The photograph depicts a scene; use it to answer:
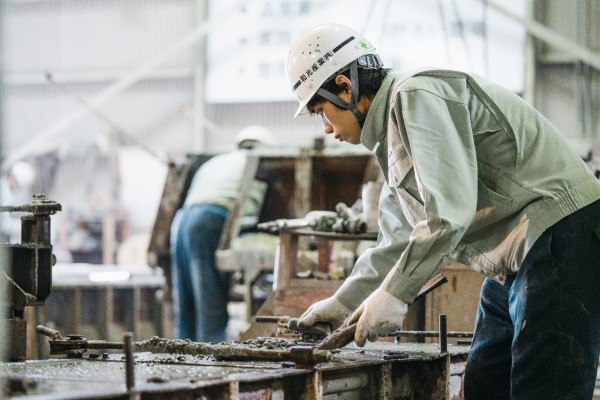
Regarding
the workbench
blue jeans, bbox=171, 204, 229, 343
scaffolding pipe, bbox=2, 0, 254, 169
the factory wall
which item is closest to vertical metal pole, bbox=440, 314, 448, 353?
the workbench

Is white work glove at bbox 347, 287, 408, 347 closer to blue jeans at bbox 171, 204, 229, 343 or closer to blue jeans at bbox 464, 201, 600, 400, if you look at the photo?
blue jeans at bbox 464, 201, 600, 400

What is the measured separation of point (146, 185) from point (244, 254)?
9331 millimetres

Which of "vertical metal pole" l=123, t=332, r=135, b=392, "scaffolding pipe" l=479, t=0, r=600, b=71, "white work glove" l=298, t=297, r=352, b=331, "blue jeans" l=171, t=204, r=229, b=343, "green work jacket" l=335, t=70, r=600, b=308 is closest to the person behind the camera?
"vertical metal pole" l=123, t=332, r=135, b=392

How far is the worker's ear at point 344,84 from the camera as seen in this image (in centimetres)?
360

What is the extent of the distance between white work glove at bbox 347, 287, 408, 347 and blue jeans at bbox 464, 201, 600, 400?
42 cm

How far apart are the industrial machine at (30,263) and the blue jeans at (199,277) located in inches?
159

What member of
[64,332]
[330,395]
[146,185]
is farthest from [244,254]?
[146,185]

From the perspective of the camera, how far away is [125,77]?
17.7 meters

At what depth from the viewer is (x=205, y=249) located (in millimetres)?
8781

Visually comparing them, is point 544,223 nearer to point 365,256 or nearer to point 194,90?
point 365,256

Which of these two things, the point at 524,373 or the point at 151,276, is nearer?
the point at 524,373

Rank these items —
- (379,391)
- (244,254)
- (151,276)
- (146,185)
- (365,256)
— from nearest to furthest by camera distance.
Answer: (379,391), (365,256), (244,254), (151,276), (146,185)

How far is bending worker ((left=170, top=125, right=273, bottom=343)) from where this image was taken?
8750mm

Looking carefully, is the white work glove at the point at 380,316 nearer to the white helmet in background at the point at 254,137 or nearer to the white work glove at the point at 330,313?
the white work glove at the point at 330,313
